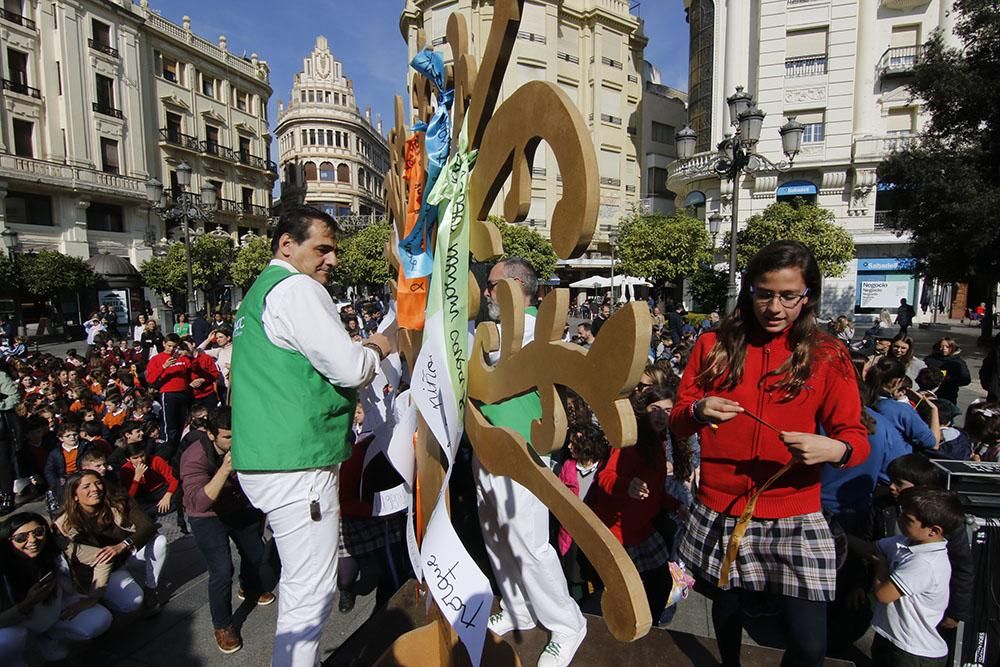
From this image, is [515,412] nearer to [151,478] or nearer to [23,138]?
[151,478]

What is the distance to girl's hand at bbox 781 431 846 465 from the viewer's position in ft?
5.26

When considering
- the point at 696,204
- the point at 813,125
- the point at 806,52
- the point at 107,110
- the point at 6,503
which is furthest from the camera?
the point at 107,110

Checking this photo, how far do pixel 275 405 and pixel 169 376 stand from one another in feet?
17.9

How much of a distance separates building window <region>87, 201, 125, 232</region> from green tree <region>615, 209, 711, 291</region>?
83.5ft

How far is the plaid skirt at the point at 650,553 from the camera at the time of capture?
2896 millimetres

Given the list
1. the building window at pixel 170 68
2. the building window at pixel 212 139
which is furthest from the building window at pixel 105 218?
the building window at pixel 170 68

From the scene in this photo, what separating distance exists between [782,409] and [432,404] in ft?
3.84

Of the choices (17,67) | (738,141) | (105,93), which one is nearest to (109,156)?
(105,93)

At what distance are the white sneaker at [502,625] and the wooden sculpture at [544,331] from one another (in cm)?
106

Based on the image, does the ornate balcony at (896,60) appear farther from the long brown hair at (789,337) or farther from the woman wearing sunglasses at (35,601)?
the woman wearing sunglasses at (35,601)

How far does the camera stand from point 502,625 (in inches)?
96.7

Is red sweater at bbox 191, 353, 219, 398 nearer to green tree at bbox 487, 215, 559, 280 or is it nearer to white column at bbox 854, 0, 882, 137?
green tree at bbox 487, 215, 559, 280

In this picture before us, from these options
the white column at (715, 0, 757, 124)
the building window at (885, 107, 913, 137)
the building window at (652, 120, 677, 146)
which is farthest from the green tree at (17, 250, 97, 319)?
the building window at (652, 120, 677, 146)

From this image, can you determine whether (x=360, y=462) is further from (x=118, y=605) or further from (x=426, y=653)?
(x=118, y=605)
